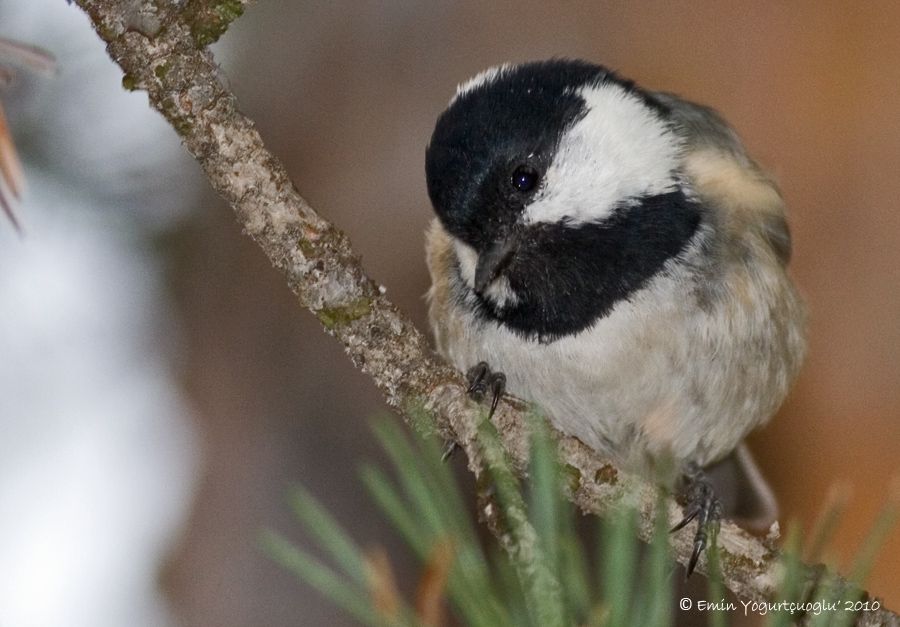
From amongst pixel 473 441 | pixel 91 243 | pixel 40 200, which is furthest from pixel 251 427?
pixel 473 441

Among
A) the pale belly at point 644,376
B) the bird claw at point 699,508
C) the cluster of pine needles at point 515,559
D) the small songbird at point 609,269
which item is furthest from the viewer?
the pale belly at point 644,376

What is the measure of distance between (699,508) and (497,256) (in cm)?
46

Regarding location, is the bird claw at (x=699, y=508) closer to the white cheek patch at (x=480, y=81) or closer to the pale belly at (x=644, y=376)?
the pale belly at (x=644, y=376)

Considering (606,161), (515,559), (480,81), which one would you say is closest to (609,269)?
(606,161)

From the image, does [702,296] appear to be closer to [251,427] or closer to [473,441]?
[473,441]

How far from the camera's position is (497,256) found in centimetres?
140

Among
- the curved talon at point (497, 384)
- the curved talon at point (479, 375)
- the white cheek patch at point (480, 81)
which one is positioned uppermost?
the white cheek patch at point (480, 81)

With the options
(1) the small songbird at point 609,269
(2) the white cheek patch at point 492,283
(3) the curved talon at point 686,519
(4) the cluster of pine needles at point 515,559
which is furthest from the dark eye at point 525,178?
(4) the cluster of pine needles at point 515,559

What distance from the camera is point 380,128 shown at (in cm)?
207

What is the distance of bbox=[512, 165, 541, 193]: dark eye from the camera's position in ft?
4.54

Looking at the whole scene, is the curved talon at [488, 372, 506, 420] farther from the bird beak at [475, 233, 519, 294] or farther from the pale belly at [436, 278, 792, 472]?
the bird beak at [475, 233, 519, 294]

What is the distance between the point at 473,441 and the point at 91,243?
30.3 inches

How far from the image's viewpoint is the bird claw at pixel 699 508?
1299mm

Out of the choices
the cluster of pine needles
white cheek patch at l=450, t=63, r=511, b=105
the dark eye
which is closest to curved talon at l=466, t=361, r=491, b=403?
the dark eye
